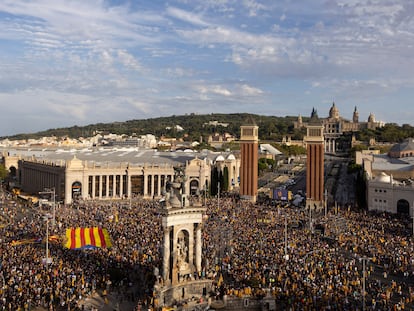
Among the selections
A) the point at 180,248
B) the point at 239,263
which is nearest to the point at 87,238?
the point at 180,248

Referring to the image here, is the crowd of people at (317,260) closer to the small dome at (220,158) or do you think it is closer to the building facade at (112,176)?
the building facade at (112,176)

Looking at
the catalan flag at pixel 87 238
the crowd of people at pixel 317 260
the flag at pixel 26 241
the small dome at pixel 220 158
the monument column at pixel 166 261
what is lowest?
the crowd of people at pixel 317 260

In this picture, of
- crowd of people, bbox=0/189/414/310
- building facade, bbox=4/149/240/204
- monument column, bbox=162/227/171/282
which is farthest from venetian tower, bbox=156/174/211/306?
→ building facade, bbox=4/149/240/204

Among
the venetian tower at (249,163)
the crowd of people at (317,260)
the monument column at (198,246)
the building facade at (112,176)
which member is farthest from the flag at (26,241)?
the venetian tower at (249,163)

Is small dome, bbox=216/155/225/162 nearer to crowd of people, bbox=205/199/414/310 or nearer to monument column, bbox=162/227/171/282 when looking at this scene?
crowd of people, bbox=205/199/414/310

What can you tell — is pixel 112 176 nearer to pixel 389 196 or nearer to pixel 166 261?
pixel 389 196

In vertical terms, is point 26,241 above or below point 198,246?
below
